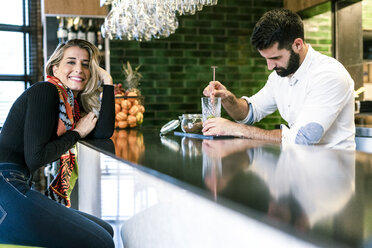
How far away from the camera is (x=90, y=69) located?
252cm

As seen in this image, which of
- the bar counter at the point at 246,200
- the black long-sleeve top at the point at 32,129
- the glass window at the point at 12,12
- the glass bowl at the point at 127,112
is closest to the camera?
the bar counter at the point at 246,200

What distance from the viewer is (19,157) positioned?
5.63ft

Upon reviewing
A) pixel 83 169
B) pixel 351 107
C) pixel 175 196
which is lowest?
pixel 83 169

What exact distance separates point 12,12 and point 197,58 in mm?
2578

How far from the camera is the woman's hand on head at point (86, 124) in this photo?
223 centimetres

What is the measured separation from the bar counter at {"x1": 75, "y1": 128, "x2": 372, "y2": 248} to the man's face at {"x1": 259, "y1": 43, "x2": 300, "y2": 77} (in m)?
1.10

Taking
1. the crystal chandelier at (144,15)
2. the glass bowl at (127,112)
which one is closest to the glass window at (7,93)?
the crystal chandelier at (144,15)

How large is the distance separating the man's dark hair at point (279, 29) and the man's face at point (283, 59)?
3 cm

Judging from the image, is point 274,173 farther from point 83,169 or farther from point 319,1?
point 319,1

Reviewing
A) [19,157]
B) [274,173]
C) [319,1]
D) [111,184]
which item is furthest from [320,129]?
[319,1]

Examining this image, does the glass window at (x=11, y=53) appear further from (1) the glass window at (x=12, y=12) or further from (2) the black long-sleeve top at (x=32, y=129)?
(2) the black long-sleeve top at (x=32, y=129)

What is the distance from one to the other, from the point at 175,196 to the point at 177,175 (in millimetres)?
118

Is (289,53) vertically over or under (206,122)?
over

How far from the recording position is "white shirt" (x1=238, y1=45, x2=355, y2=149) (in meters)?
2.10
